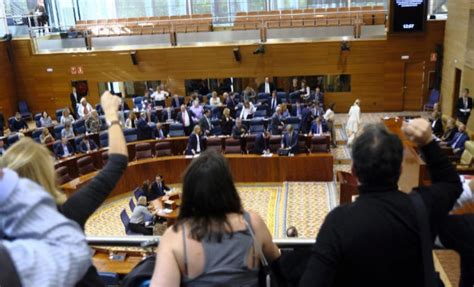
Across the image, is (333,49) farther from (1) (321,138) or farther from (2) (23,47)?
(2) (23,47)

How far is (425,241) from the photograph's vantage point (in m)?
1.36

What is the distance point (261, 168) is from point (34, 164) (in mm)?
9789

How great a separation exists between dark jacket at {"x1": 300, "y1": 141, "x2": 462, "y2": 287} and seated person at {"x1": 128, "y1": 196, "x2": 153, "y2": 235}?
6.63 metres

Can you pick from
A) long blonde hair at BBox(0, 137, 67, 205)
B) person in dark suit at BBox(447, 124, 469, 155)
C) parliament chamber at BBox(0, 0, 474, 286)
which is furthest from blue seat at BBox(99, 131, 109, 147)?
long blonde hair at BBox(0, 137, 67, 205)

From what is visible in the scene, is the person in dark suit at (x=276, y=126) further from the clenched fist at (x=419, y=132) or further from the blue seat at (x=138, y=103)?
the clenched fist at (x=419, y=132)

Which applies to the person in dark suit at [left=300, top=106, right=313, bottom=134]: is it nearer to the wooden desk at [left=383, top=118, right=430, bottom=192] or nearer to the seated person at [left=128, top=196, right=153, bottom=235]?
the wooden desk at [left=383, top=118, right=430, bottom=192]

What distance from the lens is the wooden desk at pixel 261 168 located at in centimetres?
1087

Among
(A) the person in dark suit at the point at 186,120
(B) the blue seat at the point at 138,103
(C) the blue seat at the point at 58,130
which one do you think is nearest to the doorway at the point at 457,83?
(A) the person in dark suit at the point at 186,120

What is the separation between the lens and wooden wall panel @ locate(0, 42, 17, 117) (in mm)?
18156

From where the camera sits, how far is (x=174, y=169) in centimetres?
1128

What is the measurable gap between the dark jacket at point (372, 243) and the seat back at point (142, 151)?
10480 millimetres

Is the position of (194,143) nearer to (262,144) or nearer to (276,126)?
(262,144)

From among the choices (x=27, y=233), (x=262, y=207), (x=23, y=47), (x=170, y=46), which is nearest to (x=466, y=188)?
(x=27, y=233)

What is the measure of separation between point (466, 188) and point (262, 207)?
828 centimetres
